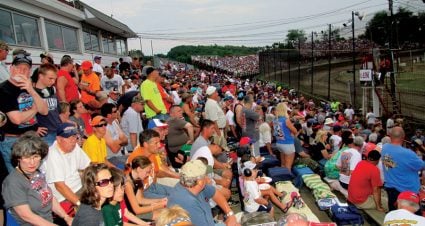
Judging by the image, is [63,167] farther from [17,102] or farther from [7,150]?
[17,102]

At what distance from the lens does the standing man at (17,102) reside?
163 inches

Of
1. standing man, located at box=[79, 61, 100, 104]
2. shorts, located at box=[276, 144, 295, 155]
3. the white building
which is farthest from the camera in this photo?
the white building

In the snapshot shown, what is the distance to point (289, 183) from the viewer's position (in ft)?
28.1

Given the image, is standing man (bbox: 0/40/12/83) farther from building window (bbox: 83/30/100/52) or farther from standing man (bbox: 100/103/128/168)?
building window (bbox: 83/30/100/52)

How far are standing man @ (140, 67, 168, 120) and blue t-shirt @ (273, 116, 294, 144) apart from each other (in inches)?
116

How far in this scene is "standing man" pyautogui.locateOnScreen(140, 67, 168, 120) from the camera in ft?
26.8

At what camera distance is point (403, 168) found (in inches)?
264

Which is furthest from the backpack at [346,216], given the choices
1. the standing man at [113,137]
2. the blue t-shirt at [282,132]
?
the standing man at [113,137]

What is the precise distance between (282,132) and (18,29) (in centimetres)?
1001

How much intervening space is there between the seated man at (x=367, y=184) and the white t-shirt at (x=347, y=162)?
527 mm

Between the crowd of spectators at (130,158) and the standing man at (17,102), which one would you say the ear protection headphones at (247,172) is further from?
the standing man at (17,102)

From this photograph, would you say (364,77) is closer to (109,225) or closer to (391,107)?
(391,107)

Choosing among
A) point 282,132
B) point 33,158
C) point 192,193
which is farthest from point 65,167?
point 282,132

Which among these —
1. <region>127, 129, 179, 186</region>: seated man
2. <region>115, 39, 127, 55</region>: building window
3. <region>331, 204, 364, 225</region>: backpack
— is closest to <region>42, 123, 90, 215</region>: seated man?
<region>127, 129, 179, 186</region>: seated man
